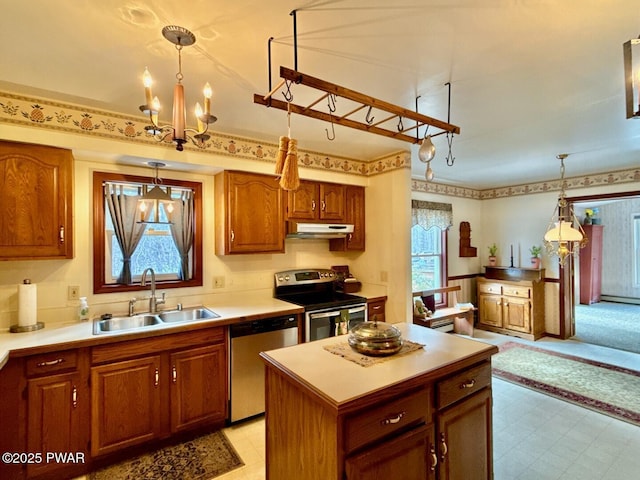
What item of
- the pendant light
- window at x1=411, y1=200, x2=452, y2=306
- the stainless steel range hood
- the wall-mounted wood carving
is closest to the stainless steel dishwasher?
the stainless steel range hood

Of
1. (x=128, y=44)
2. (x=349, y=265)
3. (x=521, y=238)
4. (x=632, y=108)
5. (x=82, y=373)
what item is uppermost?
(x=128, y=44)

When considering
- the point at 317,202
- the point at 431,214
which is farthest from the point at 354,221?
the point at 431,214

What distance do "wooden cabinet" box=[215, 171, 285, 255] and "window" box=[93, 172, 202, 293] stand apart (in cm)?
25

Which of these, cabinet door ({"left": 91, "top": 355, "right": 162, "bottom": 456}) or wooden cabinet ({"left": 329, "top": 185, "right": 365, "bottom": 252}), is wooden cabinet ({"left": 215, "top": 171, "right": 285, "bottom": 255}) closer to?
wooden cabinet ({"left": 329, "top": 185, "right": 365, "bottom": 252})

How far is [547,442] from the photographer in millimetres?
2369

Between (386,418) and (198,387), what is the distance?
66.7 inches

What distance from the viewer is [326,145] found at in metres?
3.23

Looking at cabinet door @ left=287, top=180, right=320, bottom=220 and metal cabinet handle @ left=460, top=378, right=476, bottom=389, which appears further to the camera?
cabinet door @ left=287, top=180, right=320, bottom=220

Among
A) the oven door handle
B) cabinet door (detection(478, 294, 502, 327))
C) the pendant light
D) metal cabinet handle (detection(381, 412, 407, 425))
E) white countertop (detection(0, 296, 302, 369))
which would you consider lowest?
cabinet door (detection(478, 294, 502, 327))

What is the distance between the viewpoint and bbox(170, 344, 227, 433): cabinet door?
229 centimetres

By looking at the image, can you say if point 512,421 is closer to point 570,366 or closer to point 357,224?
point 570,366

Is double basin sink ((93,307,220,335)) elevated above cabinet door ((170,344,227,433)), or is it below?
above

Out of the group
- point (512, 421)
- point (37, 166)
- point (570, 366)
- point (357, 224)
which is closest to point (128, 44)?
point (37, 166)

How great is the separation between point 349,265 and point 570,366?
9.51 feet
